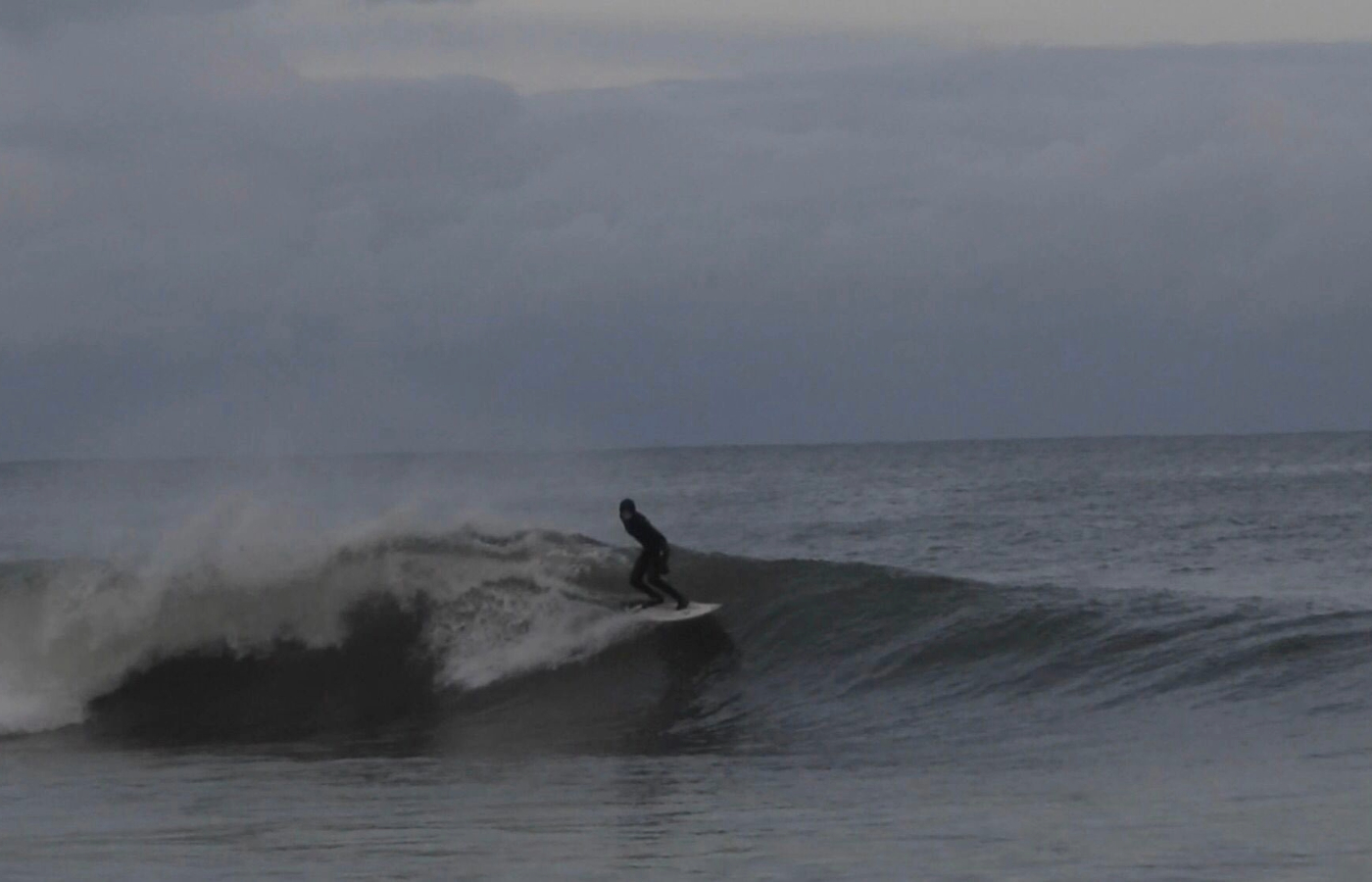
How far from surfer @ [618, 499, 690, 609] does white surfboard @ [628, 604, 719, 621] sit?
0.07m

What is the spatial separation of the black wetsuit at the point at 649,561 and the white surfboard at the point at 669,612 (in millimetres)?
111

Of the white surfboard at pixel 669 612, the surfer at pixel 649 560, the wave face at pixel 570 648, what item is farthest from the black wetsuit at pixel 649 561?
the wave face at pixel 570 648

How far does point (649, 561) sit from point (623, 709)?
83.3 inches

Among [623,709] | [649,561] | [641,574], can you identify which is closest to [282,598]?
[641,574]

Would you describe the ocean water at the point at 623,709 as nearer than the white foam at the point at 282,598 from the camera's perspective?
Yes

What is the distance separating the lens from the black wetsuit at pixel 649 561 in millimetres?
20781

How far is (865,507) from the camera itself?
65312 mm

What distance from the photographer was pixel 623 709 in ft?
65.3

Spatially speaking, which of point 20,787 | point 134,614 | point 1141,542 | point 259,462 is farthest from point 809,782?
point 1141,542

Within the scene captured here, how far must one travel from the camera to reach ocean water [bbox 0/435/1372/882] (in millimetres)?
11180

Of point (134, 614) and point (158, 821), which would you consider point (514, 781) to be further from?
point (134, 614)

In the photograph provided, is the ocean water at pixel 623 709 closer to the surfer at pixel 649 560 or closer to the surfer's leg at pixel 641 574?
the surfer at pixel 649 560

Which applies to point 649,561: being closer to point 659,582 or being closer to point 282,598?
point 659,582

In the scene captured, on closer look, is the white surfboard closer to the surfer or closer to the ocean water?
the surfer
